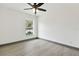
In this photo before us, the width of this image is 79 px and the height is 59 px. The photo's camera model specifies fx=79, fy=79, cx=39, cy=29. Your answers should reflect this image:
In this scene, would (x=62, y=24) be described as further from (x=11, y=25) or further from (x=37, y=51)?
(x=11, y=25)

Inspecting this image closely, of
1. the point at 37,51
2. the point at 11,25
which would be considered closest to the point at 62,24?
the point at 37,51

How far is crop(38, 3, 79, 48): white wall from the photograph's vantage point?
387 cm

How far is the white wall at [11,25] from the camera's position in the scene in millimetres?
4230

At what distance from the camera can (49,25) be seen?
5246 mm

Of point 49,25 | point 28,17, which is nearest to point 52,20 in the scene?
point 49,25

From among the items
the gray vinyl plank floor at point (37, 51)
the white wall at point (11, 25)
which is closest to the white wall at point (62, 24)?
the gray vinyl plank floor at point (37, 51)

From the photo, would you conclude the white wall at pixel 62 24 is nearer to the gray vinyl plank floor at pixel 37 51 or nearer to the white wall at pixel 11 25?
the gray vinyl plank floor at pixel 37 51

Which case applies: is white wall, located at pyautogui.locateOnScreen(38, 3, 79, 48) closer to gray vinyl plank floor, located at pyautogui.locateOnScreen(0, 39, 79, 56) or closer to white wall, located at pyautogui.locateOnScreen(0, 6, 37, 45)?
gray vinyl plank floor, located at pyautogui.locateOnScreen(0, 39, 79, 56)

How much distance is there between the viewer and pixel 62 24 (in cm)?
443

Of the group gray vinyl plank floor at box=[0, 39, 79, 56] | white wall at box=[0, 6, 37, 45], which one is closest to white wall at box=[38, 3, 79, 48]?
gray vinyl plank floor at box=[0, 39, 79, 56]

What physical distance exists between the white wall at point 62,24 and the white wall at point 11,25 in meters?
1.57

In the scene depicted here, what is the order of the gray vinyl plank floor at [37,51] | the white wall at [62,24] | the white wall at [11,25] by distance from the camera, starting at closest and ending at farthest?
the gray vinyl plank floor at [37,51] → the white wall at [62,24] → the white wall at [11,25]

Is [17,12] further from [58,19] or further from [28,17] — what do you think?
[58,19]

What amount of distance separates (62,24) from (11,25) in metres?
2.93
